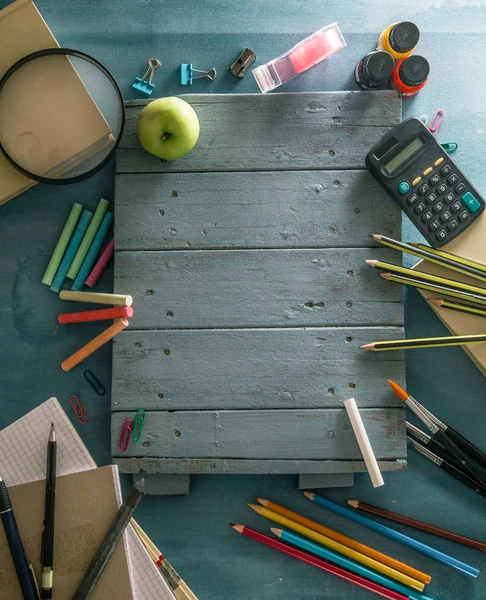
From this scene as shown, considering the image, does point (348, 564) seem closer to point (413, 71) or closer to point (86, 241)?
point (86, 241)

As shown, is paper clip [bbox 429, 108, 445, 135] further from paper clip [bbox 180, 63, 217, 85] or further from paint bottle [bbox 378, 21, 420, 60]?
paper clip [bbox 180, 63, 217, 85]

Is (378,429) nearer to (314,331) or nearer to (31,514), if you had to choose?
(314,331)

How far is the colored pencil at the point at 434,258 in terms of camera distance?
3.19ft

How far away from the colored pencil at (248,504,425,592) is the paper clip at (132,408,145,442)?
22cm

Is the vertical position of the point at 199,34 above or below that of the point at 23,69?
above

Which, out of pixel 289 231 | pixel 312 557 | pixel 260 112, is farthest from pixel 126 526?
pixel 260 112

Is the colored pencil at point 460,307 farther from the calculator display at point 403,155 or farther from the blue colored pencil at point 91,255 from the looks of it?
the blue colored pencil at point 91,255

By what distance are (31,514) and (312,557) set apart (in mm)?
Answer: 441

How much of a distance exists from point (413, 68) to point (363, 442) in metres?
0.60

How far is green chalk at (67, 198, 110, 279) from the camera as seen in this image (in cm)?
103

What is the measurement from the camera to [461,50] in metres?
1.08

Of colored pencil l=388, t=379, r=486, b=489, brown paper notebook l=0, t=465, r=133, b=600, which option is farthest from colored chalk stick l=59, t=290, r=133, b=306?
colored pencil l=388, t=379, r=486, b=489

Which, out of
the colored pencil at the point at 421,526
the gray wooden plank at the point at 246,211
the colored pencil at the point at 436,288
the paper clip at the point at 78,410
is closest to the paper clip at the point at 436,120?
the gray wooden plank at the point at 246,211

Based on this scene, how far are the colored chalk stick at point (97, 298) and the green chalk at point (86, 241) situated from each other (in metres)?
0.05
